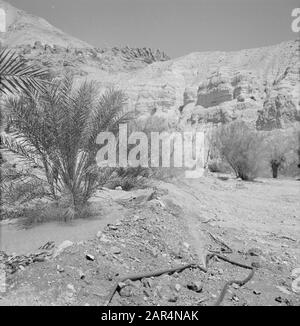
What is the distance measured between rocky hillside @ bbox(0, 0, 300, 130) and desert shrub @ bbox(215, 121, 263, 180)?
15544 millimetres

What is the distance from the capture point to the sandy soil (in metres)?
3.53

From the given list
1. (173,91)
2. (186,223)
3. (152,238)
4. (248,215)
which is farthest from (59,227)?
(173,91)

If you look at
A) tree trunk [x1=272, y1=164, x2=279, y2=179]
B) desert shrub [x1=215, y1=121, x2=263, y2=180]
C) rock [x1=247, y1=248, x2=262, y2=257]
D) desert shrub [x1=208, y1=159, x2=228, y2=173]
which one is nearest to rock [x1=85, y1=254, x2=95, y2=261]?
rock [x1=247, y1=248, x2=262, y2=257]

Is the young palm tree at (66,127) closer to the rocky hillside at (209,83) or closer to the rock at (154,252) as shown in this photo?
the rock at (154,252)

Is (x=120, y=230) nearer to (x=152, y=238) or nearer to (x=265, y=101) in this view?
(x=152, y=238)

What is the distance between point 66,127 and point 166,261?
3.05m

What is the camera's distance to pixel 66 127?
6031mm

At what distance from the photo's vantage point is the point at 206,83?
60094 millimetres

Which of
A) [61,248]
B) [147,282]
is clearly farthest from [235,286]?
[61,248]

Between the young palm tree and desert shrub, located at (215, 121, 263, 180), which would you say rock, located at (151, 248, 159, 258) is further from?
desert shrub, located at (215, 121, 263, 180)

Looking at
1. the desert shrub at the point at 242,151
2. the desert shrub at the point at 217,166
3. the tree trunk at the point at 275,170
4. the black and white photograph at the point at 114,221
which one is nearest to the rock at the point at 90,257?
the black and white photograph at the point at 114,221

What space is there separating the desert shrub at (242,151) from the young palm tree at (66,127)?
1205 centimetres

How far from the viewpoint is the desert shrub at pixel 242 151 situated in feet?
56.9

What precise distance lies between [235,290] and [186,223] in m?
2.33
